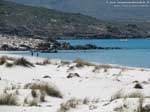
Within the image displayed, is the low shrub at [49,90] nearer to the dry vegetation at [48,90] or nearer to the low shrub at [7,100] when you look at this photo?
the dry vegetation at [48,90]

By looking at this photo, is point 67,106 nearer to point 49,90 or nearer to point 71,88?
point 49,90

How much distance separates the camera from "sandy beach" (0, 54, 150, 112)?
917 centimetres

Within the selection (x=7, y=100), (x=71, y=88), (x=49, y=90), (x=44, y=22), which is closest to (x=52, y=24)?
(x=44, y=22)

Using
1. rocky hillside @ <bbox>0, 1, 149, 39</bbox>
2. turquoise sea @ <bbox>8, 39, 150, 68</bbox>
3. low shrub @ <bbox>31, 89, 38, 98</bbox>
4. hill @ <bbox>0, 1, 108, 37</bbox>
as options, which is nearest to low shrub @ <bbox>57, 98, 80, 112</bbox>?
low shrub @ <bbox>31, 89, 38, 98</bbox>

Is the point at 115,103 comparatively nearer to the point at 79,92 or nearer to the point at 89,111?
the point at 89,111

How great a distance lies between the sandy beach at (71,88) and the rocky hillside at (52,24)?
71790 millimetres

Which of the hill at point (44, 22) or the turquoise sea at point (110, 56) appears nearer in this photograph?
the turquoise sea at point (110, 56)

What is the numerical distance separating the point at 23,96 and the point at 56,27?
10536 cm

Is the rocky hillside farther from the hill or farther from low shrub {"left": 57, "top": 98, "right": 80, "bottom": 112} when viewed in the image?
low shrub {"left": 57, "top": 98, "right": 80, "bottom": 112}

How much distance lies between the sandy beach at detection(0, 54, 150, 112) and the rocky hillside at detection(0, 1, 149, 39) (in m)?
71.8

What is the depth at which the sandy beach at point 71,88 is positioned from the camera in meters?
9.17

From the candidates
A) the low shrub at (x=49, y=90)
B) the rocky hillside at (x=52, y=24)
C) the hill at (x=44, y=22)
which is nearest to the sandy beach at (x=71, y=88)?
the low shrub at (x=49, y=90)

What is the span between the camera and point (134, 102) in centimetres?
850

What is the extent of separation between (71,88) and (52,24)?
10219 cm
